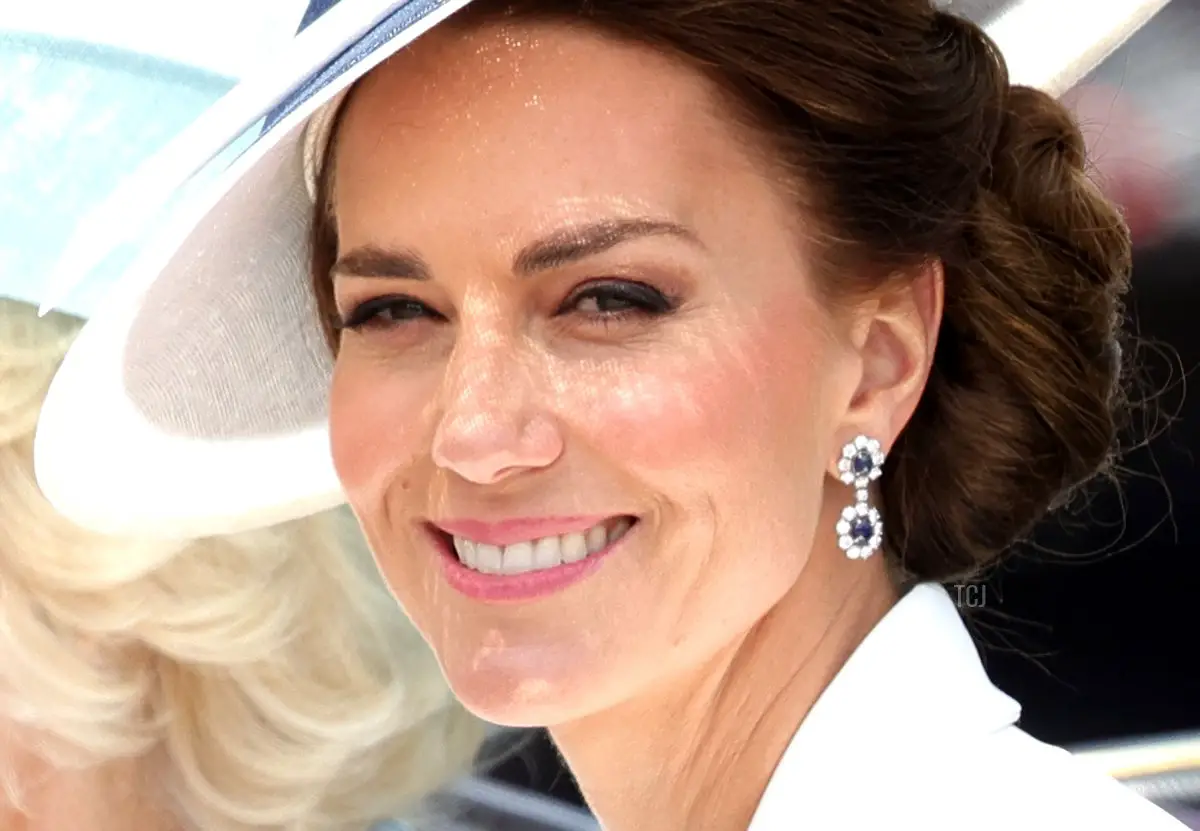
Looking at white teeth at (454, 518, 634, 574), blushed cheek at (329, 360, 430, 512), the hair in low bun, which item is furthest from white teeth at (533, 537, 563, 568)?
the hair in low bun

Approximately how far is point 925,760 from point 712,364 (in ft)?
1.01

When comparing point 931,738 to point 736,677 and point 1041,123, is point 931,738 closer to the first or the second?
point 736,677

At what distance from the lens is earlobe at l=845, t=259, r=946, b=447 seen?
105 cm

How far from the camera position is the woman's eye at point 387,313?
40.6 inches

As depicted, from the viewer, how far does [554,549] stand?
985mm

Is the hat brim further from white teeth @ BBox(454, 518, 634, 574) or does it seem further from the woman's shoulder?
the woman's shoulder

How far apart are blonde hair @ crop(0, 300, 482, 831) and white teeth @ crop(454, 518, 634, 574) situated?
22.8 inches

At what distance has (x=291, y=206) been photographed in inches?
47.2

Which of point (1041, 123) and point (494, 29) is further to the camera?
point (1041, 123)

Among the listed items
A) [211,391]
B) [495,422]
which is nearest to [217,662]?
[211,391]

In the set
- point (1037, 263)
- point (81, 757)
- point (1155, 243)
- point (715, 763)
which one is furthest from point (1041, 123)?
point (81, 757)

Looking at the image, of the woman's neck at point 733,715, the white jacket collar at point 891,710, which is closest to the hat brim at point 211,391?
the woman's neck at point 733,715

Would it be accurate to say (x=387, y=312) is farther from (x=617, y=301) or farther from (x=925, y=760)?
(x=925, y=760)

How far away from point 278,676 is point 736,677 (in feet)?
2.22
